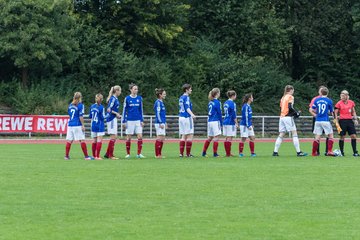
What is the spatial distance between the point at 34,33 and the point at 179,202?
33.4 meters

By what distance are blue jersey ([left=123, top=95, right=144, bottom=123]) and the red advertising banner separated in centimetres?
1743

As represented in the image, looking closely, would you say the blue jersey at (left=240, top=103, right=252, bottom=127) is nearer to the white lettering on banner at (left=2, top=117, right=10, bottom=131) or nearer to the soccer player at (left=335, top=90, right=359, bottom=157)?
the soccer player at (left=335, top=90, right=359, bottom=157)

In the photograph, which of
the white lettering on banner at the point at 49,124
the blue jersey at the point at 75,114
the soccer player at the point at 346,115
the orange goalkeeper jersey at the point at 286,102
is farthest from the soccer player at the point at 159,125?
the white lettering on banner at the point at 49,124

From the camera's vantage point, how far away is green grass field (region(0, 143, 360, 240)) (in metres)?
10.4

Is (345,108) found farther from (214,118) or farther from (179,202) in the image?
(179,202)

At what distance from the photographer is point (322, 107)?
26062 mm

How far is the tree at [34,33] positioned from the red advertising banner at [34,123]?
3893 millimetres

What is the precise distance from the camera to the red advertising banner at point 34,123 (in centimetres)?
4181

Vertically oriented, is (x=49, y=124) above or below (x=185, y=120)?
above

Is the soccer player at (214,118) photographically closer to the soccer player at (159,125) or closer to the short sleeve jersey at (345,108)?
the soccer player at (159,125)

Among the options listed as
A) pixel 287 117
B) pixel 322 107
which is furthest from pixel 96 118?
pixel 322 107

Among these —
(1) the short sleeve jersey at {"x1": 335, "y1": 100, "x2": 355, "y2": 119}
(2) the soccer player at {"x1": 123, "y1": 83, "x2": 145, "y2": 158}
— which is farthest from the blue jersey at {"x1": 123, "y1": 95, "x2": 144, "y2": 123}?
(1) the short sleeve jersey at {"x1": 335, "y1": 100, "x2": 355, "y2": 119}

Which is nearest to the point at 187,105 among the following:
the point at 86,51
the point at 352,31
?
the point at 86,51

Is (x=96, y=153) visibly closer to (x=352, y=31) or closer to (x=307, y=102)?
(x=307, y=102)
